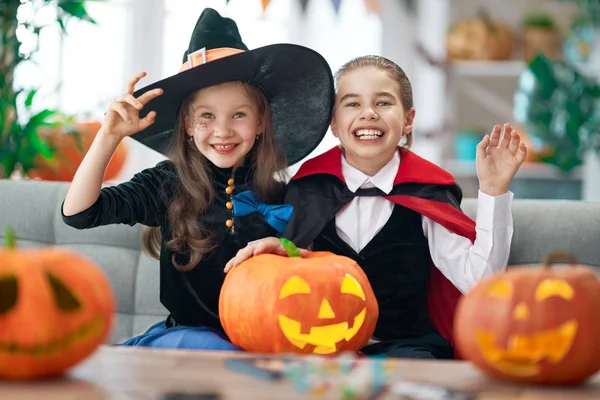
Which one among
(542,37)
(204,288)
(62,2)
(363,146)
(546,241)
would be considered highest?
(542,37)

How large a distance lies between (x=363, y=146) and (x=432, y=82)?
3461mm

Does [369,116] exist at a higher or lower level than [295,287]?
higher

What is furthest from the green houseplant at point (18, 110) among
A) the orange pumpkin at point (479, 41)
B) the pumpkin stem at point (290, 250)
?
the orange pumpkin at point (479, 41)

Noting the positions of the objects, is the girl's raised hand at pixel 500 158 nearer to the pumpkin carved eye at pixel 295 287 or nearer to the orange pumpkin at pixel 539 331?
the pumpkin carved eye at pixel 295 287

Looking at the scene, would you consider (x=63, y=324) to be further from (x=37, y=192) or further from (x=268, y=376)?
(x=37, y=192)

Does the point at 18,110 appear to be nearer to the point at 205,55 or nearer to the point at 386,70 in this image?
the point at 205,55

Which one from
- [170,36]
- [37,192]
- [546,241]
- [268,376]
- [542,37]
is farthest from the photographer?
[542,37]

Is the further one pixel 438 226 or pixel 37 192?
pixel 37 192

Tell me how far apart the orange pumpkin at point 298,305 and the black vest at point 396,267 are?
1.29 ft

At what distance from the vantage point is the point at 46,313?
1162 mm

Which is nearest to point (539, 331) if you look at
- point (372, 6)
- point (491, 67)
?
point (372, 6)

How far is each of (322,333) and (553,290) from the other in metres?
0.65

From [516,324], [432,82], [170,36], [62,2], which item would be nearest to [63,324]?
[516,324]

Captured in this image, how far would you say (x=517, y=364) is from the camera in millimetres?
1199
